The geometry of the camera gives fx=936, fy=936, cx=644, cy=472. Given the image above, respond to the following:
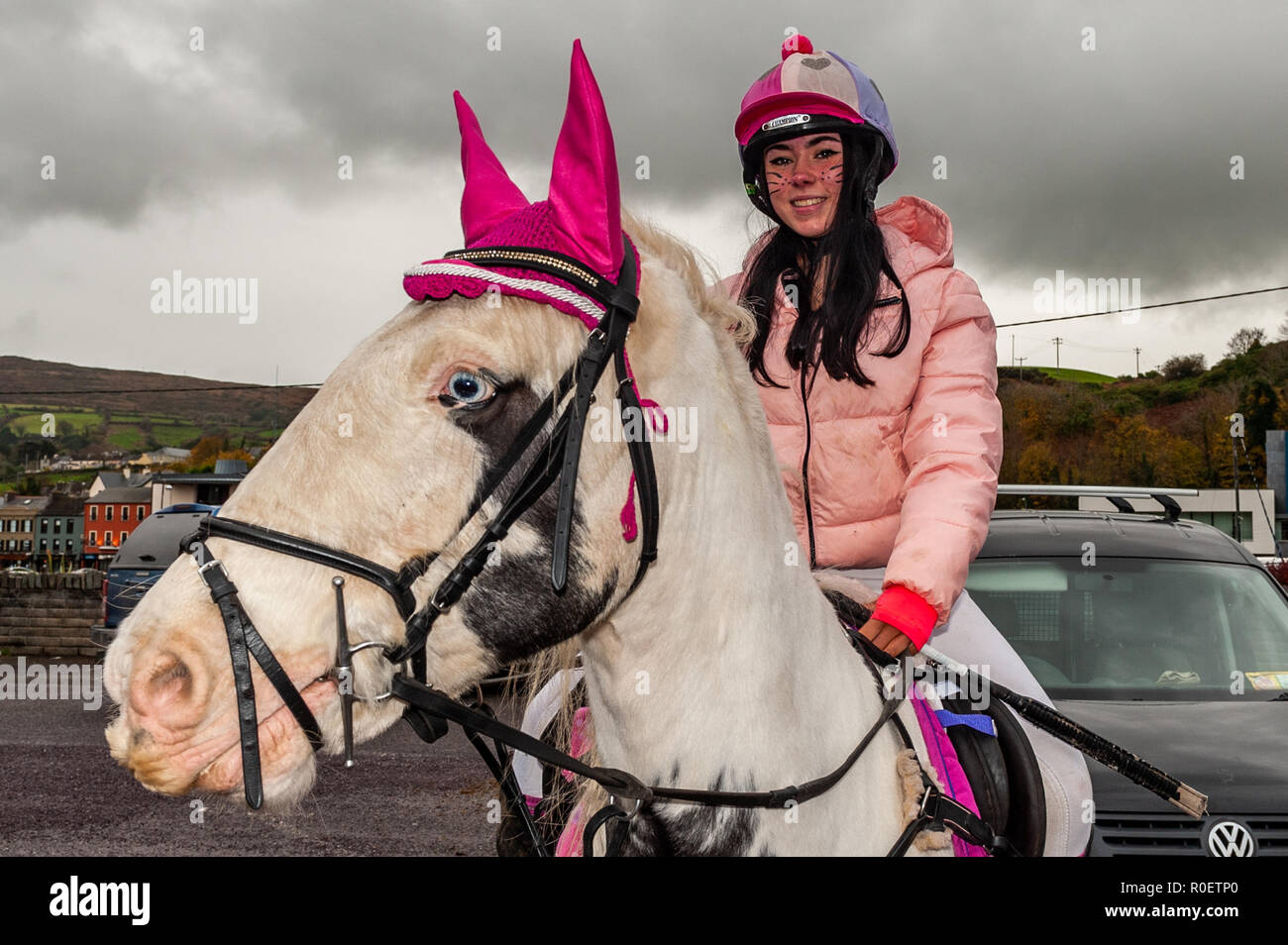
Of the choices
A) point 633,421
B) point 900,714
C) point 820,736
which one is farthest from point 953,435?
point 633,421

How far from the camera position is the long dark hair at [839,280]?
87.7 inches

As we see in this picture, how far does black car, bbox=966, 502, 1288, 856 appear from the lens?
3.44 meters

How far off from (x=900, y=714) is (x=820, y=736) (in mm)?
319

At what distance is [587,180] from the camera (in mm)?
1558

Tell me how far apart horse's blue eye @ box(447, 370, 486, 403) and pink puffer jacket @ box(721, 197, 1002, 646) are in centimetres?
100

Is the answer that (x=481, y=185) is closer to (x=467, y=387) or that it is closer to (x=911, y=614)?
(x=467, y=387)

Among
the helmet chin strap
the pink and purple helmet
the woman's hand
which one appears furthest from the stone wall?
the woman's hand

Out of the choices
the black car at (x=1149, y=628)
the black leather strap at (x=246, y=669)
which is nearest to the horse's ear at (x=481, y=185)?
the black leather strap at (x=246, y=669)

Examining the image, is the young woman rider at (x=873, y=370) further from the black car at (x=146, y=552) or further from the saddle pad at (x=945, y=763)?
the black car at (x=146, y=552)

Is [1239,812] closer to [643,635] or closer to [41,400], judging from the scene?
[643,635]

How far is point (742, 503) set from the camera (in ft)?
5.54

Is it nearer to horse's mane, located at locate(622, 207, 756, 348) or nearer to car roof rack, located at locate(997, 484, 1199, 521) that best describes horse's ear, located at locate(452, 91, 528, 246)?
horse's mane, located at locate(622, 207, 756, 348)

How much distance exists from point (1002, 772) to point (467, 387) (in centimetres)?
144

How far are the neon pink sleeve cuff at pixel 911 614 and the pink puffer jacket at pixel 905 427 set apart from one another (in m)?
0.05
